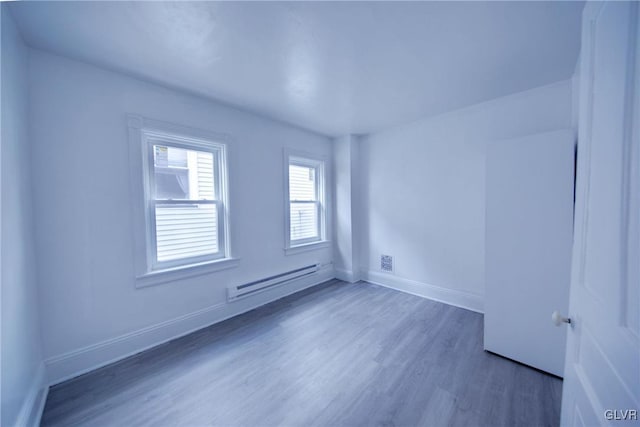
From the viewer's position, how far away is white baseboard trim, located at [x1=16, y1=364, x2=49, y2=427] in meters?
1.29

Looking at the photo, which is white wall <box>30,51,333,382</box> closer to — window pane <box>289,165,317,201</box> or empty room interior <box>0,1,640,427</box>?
empty room interior <box>0,1,640,427</box>

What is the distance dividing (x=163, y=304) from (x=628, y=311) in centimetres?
293

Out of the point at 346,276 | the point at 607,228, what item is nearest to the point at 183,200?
the point at 346,276

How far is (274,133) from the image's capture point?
125 inches

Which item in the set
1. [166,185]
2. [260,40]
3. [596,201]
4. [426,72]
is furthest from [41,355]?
[426,72]

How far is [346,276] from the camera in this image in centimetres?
396

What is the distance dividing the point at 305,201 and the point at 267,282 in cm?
143

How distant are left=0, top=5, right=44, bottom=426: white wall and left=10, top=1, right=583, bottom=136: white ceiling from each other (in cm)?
33

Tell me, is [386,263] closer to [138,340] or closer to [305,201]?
[305,201]

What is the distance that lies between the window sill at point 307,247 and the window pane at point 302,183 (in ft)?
2.53

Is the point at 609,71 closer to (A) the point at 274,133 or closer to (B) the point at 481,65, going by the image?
(B) the point at 481,65

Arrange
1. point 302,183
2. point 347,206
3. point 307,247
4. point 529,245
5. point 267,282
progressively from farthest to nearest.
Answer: point 347,206
point 302,183
point 307,247
point 267,282
point 529,245

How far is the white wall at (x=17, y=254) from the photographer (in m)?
1.19

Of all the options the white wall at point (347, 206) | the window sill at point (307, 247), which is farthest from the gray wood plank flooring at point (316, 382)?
the white wall at point (347, 206)
